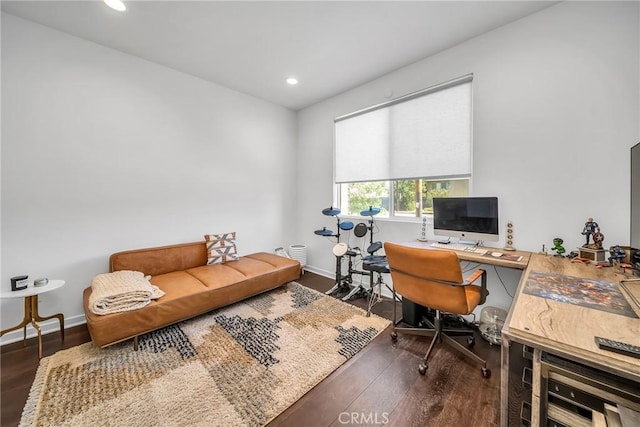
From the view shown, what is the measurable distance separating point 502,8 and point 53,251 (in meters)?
4.76

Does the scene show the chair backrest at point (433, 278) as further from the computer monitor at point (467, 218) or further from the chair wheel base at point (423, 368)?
the computer monitor at point (467, 218)

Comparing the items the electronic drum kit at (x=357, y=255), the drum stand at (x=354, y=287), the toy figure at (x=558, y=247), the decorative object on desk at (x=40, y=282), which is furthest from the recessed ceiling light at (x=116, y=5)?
the toy figure at (x=558, y=247)

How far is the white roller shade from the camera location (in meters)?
2.52

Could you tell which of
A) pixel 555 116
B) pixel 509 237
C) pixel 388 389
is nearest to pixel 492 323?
pixel 509 237

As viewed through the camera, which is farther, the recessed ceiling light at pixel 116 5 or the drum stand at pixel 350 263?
the drum stand at pixel 350 263

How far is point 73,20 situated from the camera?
2154 millimetres

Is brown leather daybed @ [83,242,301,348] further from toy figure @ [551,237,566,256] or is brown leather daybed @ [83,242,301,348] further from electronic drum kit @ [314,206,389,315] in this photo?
toy figure @ [551,237,566,256]

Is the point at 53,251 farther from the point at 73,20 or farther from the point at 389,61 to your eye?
the point at 389,61

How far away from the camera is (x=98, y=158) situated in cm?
252

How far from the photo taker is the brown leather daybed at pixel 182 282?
191 centimetres

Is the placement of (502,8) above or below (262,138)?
above

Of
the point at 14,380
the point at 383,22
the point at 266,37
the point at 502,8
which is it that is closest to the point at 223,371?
the point at 14,380

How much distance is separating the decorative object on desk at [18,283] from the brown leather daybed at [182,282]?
42cm

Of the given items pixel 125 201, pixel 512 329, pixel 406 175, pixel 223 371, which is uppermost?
pixel 406 175
